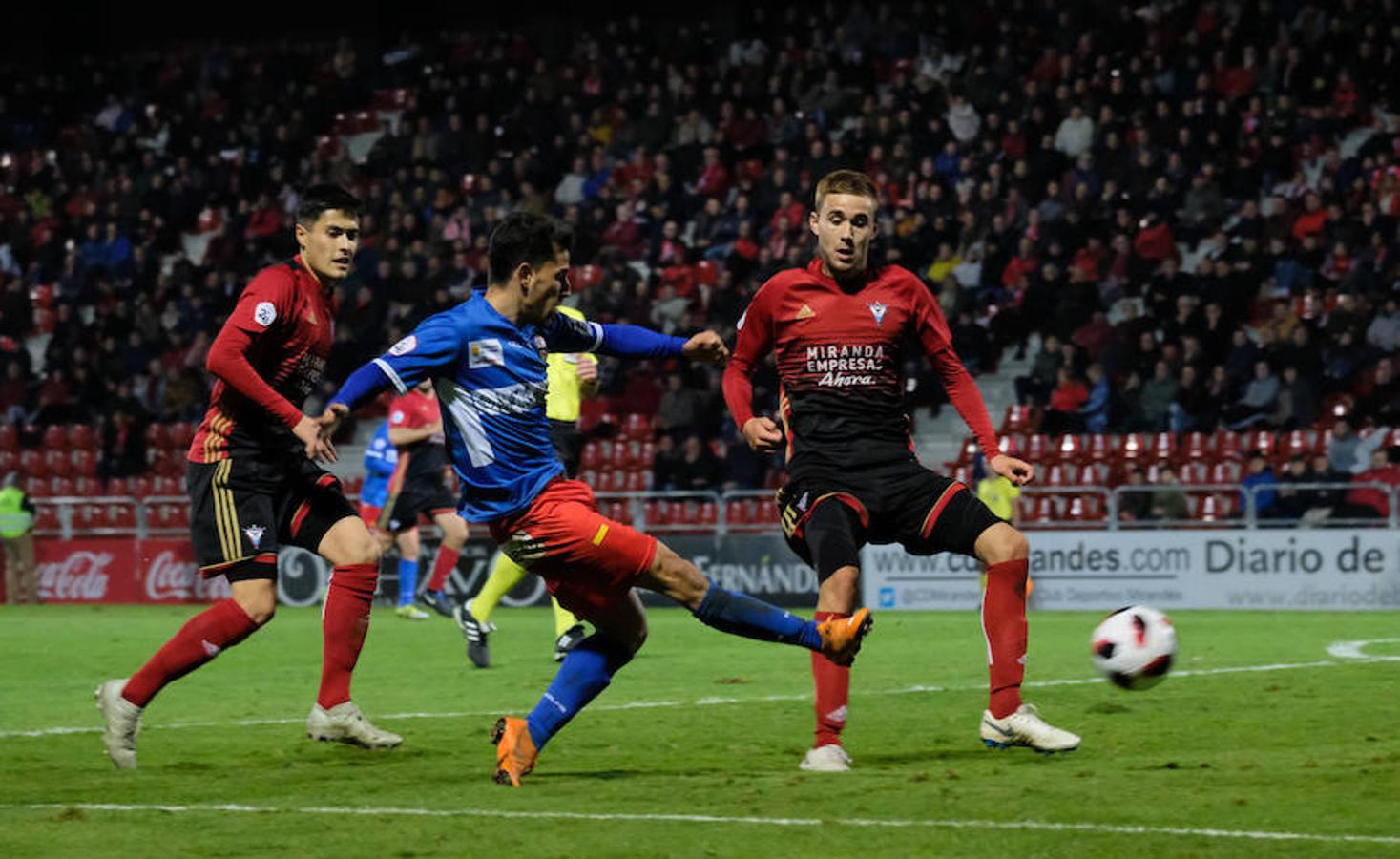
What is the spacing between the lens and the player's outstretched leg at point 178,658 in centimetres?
825

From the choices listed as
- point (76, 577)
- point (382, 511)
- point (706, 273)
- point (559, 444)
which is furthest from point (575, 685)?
point (76, 577)

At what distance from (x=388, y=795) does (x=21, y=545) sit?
2048 cm

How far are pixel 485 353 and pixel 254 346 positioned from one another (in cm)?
147

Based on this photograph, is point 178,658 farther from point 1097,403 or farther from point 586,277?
point 586,277

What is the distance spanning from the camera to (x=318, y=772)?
8.03 metres

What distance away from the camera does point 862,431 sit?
8.30 metres

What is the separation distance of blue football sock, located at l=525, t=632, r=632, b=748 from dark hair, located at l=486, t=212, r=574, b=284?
4.62ft

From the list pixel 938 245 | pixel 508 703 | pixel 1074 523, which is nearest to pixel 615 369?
pixel 938 245

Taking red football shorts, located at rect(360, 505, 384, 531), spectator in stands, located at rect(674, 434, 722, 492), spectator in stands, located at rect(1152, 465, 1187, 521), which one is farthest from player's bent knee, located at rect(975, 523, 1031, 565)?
spectator in stands, located at rect(674, 434, 722, 492)

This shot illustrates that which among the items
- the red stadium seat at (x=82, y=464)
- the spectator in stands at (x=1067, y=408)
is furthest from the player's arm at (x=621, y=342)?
the red stadium seat at (x=82, y=464)

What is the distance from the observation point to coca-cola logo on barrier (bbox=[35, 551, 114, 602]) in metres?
26.0

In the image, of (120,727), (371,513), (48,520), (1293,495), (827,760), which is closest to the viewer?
(827,760)

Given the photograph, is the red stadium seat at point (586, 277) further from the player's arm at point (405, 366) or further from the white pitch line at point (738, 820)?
the white pitch line at point (738, 820)

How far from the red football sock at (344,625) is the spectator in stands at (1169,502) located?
13.9 m
